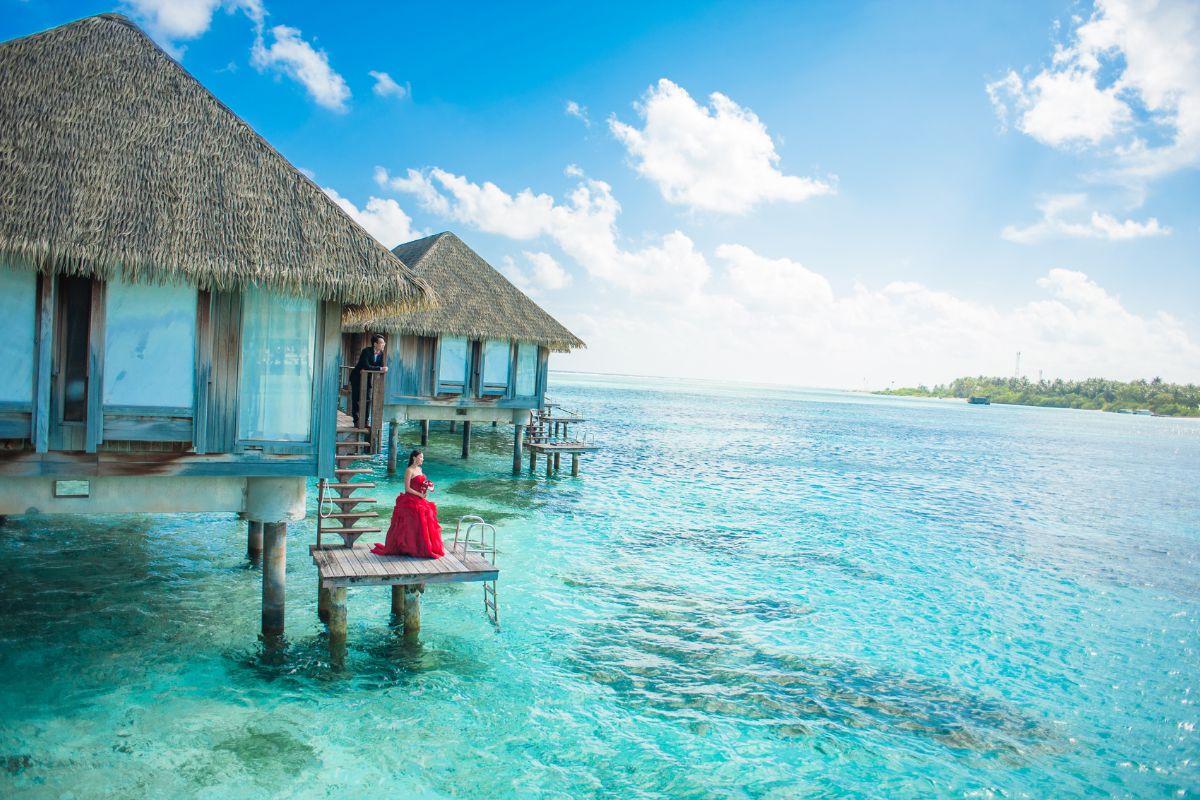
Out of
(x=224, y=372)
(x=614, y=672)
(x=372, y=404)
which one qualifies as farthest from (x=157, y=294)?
(x=614, y=672)

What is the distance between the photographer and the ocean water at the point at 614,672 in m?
7.11

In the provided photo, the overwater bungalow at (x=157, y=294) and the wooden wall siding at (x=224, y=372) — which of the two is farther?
the wooden wall siding at (x=224, y=372)

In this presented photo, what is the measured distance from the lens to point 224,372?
7.99m

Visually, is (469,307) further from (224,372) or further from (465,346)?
(224,372)

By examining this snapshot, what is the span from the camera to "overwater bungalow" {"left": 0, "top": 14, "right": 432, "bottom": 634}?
7.23m

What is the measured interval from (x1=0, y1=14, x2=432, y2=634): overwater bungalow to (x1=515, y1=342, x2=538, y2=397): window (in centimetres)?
1330

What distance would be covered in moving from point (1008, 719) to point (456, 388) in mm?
15983

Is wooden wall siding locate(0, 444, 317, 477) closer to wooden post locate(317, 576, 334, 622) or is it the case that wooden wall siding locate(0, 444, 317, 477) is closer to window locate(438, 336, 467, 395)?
wooden post locate(317, 576, 334, 622)

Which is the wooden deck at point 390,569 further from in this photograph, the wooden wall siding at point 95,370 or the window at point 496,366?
the window at point 496,366

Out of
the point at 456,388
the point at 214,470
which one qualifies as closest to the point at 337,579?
the point at 214,470

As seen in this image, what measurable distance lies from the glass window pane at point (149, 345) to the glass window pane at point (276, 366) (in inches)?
21.6

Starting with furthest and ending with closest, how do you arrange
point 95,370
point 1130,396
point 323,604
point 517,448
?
point 1130,396 → point 517,448 → point 323,604 → point 95,370

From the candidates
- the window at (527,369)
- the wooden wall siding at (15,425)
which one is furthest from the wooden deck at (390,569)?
the window at (527,369)

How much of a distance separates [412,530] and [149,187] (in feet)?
15.8
